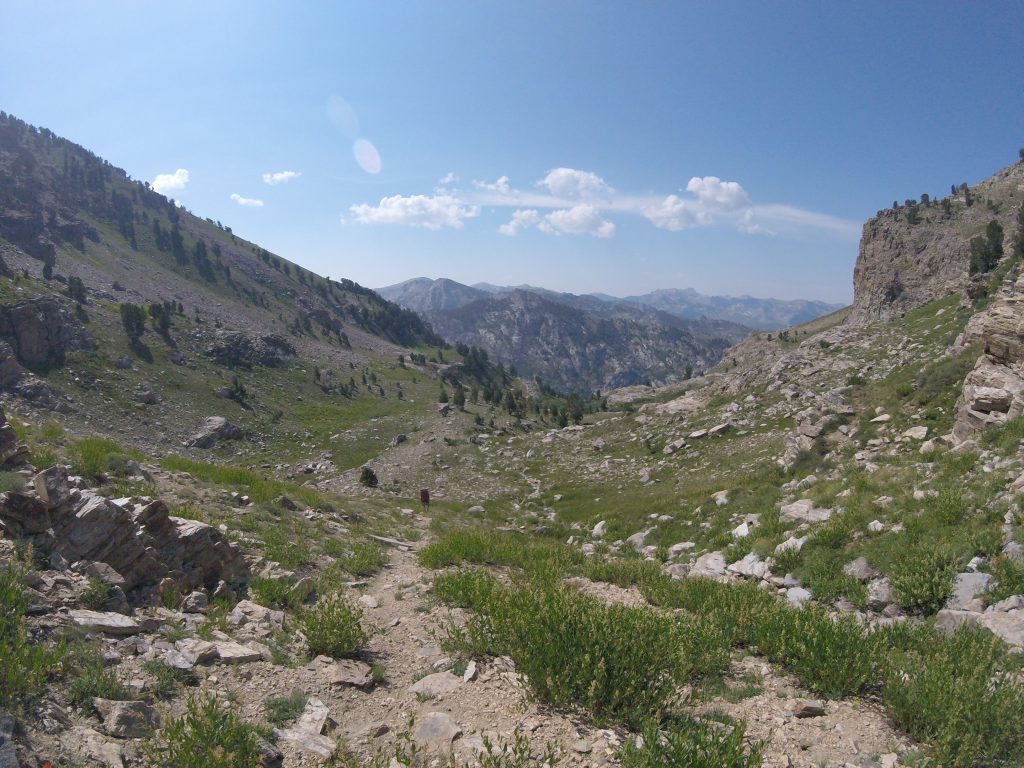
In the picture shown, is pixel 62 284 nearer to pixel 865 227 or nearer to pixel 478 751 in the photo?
pixel 478 751

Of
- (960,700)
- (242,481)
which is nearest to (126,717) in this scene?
(960,700)

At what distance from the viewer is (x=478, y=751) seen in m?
4.79

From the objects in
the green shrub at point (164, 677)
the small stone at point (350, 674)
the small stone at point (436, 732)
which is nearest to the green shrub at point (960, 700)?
the small stone at point (436, 732)

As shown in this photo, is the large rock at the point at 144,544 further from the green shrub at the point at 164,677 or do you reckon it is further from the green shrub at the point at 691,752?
the green shrub at the point at 691,752

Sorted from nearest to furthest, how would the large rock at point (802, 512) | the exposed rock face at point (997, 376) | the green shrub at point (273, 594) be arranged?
the green shrub at point (273, 594)
the large rock at point (802, 512)
the exposed rock face at point (997, 376)

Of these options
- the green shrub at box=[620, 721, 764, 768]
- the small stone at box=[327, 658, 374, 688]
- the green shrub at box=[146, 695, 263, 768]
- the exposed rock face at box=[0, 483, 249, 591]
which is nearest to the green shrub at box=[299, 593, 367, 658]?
the small stone at box=[327, 658, 374, 688]

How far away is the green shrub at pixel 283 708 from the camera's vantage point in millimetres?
5262

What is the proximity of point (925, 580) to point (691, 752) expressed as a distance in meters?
6.55

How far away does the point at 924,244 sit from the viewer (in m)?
67.6

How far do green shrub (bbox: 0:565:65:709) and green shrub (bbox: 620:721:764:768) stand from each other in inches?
198

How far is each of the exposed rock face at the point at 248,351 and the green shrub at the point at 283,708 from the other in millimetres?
82645

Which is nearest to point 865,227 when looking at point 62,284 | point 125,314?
point 125,314

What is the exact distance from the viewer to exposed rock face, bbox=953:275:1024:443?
13133 mm

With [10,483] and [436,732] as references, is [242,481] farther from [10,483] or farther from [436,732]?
[436,732]
